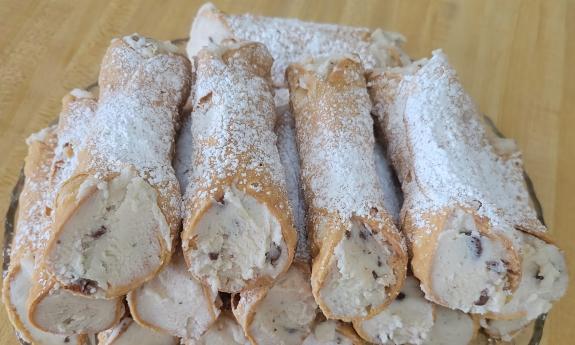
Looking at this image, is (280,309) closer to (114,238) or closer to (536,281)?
(114,238)

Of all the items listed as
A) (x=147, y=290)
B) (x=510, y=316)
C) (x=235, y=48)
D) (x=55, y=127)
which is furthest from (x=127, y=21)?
(x=510, y=316)

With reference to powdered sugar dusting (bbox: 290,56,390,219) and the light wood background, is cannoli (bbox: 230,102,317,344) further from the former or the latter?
the light wood background

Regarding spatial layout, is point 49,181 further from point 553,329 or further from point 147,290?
point 553,329

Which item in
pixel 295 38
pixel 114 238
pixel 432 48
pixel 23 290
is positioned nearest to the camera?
pixel 114 238

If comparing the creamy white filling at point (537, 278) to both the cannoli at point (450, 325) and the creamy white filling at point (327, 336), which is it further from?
the creamy white filling at point (327, 336)

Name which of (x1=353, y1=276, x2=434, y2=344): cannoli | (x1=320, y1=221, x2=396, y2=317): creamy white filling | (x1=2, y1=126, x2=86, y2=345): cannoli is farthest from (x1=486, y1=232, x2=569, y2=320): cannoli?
(x1=2, y1=126, x2=86, y2=345): cannoli

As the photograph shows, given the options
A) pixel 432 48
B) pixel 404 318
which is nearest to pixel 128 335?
pixel 404 318

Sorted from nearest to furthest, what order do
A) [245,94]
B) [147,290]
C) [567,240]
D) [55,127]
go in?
[147,290]
[245,94]
[55,127]
[567,240]
